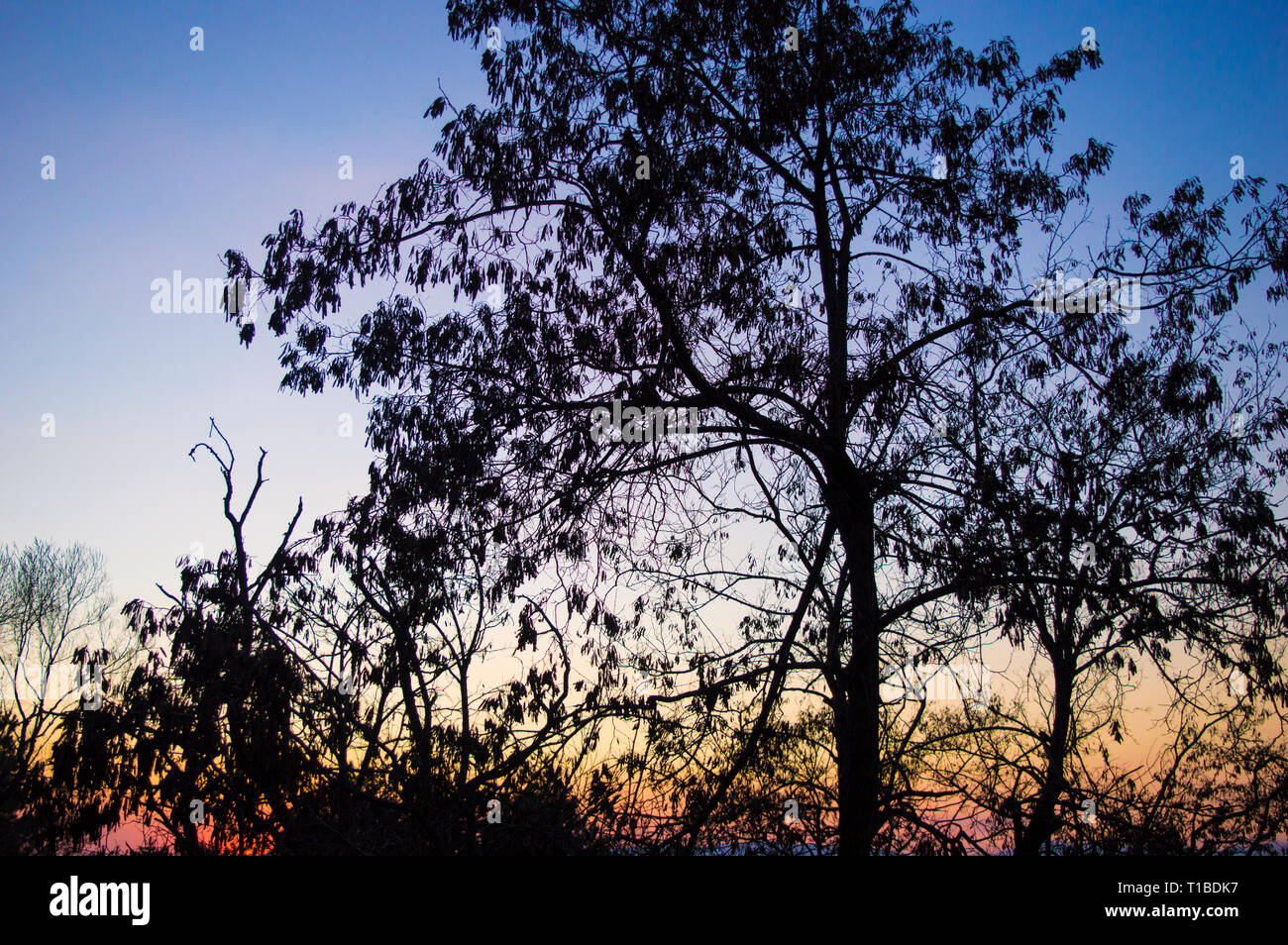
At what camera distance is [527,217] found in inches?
314

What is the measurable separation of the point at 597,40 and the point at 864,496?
4721 mm

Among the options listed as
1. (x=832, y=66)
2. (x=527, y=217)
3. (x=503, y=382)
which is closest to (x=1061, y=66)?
(x=832, y=66)

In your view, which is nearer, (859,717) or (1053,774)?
(859,717)

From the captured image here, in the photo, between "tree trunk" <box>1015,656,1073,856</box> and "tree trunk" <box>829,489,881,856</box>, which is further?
"tree trunk" <box>1015,656,1073,856</box>

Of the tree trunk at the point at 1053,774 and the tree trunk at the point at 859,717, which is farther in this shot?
the tree trunk at the point at 1053,774

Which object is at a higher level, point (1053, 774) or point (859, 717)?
point (859, 717)

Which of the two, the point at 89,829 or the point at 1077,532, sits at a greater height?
the point at 1077,532
